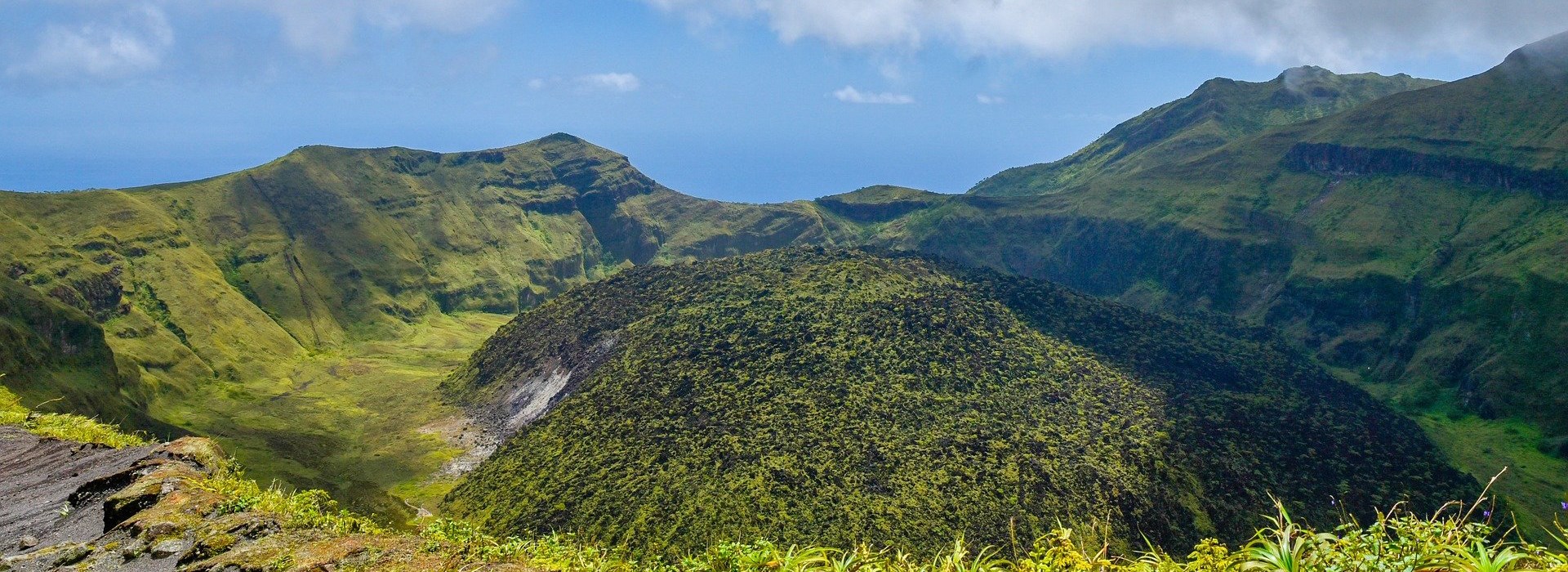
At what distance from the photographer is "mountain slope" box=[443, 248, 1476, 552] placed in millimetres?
61188

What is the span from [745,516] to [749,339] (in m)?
34.3

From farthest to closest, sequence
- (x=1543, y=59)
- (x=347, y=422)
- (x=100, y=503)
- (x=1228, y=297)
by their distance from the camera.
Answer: (x=1543, y=59), (x=1228, y=297), (x=347, y=422), (x=100, y=503)

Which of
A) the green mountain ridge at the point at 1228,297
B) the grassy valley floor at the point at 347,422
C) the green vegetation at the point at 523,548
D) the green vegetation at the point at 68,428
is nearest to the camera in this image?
the green vegetation at the point at 523,548

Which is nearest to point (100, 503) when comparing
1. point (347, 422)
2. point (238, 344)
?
point (347, 422)

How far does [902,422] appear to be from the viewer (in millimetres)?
72500

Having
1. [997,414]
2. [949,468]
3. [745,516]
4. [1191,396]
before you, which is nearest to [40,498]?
[745,516]

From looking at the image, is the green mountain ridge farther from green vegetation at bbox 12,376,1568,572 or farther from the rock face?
green vegetation at bbox 12,376,1568,572

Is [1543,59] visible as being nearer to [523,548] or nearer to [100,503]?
[523,548]

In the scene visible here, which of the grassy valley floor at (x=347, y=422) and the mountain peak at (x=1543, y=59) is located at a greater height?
the mountain peak at (x=1543, y=59)

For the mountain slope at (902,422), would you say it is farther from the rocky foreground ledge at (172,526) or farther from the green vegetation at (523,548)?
the green vegetation at (523,548)

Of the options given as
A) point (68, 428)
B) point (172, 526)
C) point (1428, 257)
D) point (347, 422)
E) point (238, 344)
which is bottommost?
point (347, 422)

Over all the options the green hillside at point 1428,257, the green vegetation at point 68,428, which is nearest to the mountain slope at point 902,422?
the green hillside at point 1428,257

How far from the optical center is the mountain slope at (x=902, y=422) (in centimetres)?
6119

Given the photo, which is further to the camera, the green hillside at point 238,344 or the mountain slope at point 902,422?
the green hillside at point 238,344
